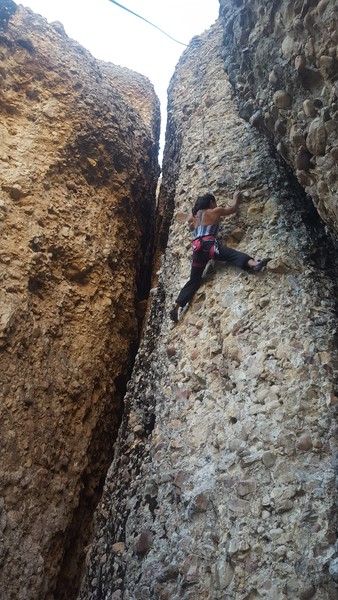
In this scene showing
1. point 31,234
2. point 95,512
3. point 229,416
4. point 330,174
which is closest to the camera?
point 330,174

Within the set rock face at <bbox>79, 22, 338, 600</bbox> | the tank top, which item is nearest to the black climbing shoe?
rock face at <bbox>79, 22, 338, 600</bbox>

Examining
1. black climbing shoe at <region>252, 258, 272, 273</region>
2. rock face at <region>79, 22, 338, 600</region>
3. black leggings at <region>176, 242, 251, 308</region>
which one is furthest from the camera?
black leggings at <region>176, 242, 251, 308</region>

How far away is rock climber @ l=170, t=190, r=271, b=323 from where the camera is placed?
518 cm

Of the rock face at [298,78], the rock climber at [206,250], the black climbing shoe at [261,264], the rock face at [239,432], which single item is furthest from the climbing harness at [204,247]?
the rock face at [298,78]

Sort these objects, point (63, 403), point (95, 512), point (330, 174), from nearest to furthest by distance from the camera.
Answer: point (330, 174) → point (95, 512) → point (63, 403)

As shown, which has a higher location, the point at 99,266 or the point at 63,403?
the point at 99,266

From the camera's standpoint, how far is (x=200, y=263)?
5391mm

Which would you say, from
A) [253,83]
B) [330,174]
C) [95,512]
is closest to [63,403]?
[95,512]

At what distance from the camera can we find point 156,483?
425 centimetres

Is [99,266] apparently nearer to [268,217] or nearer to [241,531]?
[268,217]

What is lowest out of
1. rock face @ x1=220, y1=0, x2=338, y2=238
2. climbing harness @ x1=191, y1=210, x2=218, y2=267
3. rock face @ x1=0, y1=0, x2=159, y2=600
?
rock face @ x1=0, y1=0, x2=159, y2=600

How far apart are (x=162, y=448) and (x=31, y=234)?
10.7 feet

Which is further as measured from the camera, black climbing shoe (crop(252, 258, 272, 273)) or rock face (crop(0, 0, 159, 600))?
black climbing shoe (crop(252, 258, 272, 273))

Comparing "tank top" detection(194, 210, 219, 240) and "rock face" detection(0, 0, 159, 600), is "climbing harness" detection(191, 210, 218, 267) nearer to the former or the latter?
"tank top" detection(194, 210, 219, 240)
